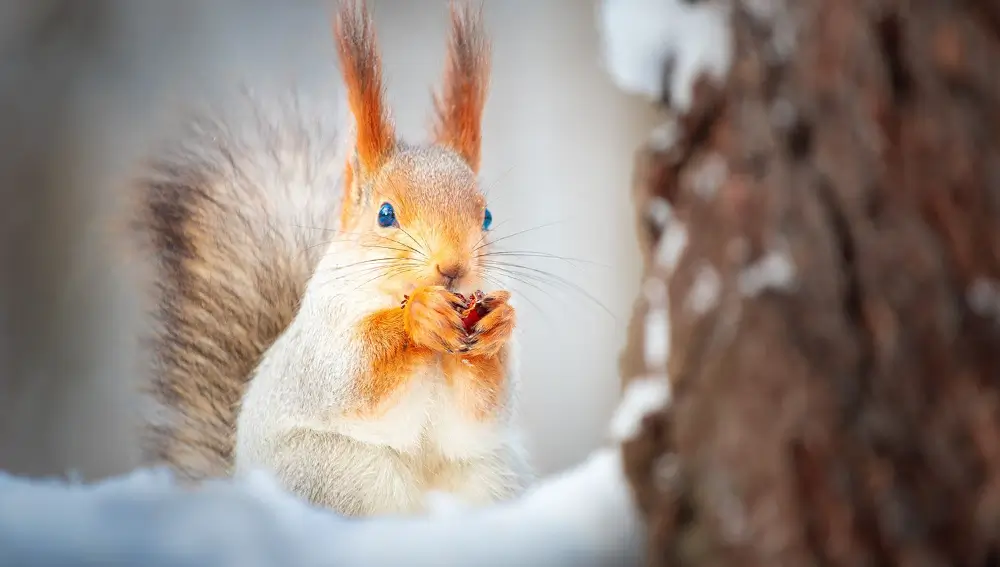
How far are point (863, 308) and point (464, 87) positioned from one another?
0.80 meters

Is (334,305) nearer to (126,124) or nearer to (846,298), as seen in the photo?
(846,298)

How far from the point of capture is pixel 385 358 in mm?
1026

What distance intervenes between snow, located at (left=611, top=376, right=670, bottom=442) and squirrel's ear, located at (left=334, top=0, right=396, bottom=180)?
0.64m

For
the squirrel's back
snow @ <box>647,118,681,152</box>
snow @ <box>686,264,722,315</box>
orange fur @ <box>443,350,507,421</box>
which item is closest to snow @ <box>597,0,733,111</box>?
snow @ <box>647,118,681,152</box>

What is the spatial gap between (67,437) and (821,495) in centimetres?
171

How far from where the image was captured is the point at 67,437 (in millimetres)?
1772

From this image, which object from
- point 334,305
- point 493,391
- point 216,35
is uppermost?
point 216,35

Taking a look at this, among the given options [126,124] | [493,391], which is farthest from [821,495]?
[126,124]

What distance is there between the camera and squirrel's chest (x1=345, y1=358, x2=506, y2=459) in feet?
3.37

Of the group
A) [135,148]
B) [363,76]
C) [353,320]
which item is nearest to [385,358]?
[353,320]

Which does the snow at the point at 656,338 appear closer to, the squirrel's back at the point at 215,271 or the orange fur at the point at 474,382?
the orange fur at the point at 474,382

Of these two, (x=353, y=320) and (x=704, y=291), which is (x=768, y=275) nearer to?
(x=704, y=291)

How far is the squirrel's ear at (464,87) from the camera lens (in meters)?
1.17

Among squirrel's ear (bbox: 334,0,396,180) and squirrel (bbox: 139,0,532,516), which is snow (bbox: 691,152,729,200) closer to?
squirrel (bbox: 139,0,532,516)
